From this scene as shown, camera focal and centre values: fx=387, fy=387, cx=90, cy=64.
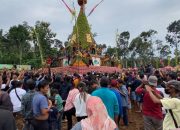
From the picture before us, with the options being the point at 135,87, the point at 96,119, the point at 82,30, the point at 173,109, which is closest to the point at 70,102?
the point at 173,109

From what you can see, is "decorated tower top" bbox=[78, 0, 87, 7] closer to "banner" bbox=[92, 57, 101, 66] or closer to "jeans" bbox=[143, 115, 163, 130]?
"banner" bbox=[92, 57, 101, 66]

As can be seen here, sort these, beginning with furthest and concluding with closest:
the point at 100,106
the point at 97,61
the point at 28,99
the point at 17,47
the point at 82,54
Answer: the point at 17,47 < the point at 97,61 < the point at 82,54 < the point at 28,99 < the point at 100,106

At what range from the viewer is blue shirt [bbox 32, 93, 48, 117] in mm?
6695

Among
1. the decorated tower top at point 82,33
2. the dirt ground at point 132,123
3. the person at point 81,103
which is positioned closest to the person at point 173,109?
the person at point 81,103

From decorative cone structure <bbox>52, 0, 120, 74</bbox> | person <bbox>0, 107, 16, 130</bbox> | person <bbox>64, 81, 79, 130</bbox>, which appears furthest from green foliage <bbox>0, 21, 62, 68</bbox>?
person <bbox>0, 107, 16, 130</bbox>

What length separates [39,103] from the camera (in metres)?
6.72

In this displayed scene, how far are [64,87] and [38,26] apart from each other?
129 feet

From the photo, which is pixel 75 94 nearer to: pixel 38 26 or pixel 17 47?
pixel 38 26

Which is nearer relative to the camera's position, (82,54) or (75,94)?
(75,94)

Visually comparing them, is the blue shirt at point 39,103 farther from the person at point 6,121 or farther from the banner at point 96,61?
the banner at point 96,61

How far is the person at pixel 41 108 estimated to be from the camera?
22.0 ft

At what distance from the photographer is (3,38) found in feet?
199

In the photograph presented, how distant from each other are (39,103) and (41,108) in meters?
0.10

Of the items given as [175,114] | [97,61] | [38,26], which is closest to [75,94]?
[175,114]
